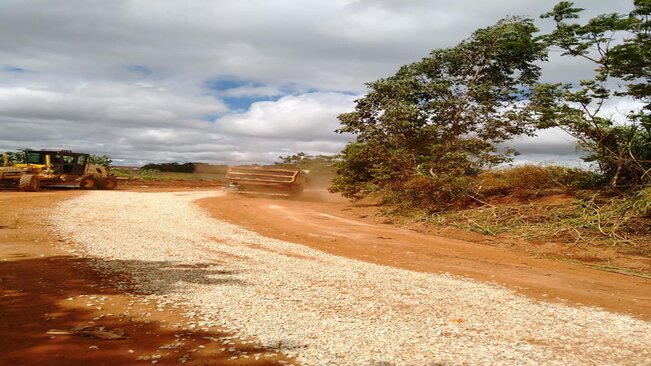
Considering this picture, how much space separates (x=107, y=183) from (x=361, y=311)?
2837cm

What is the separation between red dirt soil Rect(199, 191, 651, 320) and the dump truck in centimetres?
850

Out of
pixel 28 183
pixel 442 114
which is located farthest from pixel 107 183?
pixel 442 114

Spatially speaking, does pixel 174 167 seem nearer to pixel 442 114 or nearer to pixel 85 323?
pixel 442 114

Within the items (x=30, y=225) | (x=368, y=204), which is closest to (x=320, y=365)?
(x=30, y=225)

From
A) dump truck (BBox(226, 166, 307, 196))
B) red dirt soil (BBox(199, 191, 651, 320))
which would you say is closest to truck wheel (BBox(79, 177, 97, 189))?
dump truck (BBox(226, 166, 307, 196))

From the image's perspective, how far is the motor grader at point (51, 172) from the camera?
25172mm

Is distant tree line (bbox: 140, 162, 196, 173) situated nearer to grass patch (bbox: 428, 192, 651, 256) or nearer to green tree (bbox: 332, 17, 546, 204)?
green tree (bbox: 332, 17, 546, 204)

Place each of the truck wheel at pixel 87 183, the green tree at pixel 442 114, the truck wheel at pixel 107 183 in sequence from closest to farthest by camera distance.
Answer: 1. the green tree at pixel 442 114
2. the truck wheel at pixel 87 183
3. the truck wheel at pixel 107 183

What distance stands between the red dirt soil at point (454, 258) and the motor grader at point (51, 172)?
13865 mm

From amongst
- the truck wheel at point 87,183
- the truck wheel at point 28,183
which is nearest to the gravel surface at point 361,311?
the truck wheel at point 28,183

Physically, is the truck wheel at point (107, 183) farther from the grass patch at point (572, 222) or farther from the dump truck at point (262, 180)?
the grass patch at point (572, 222)

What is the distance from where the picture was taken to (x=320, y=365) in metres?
4.37

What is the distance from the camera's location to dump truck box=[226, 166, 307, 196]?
2762 cm

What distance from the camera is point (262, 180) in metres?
27.5
